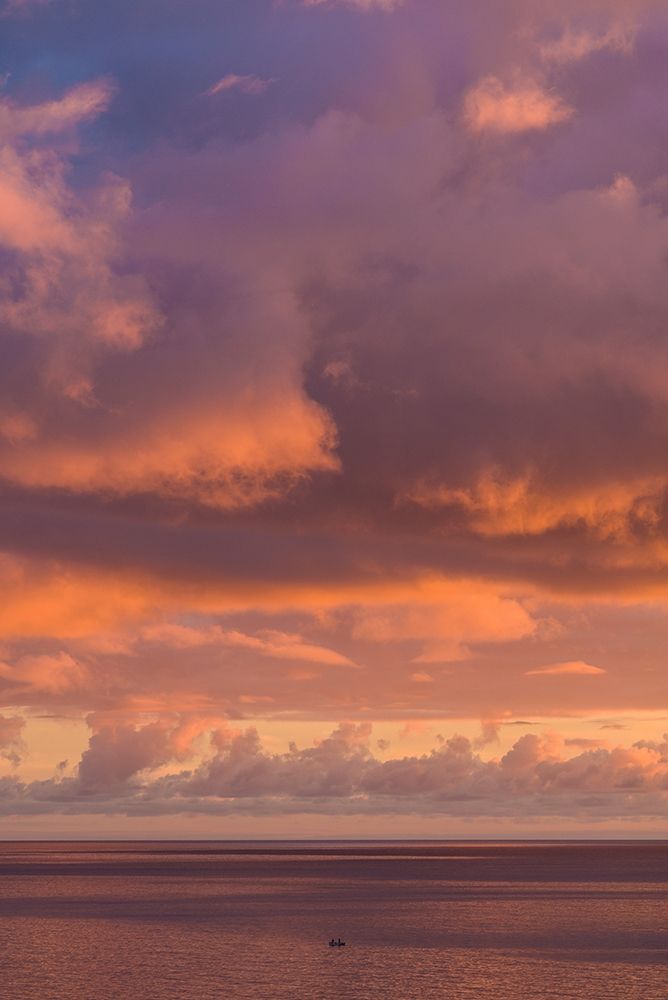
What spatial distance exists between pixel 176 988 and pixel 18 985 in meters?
10.4

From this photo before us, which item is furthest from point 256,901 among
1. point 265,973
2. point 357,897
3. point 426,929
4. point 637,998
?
A: point 637,998

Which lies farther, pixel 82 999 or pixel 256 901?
pixel 256 901

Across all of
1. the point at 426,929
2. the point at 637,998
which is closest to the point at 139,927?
the point at 426,929

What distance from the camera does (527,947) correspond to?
98000 mm

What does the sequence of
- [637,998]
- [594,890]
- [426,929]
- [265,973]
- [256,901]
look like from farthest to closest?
[594,890] → [256,901] → [426,929] → [265,973] → [637,998]

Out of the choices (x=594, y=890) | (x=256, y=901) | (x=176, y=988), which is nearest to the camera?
(x=176, y=988)

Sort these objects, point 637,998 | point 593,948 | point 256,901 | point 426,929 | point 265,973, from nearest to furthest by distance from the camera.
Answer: point 637,998, point 265,973, point 593,948, point 426,929, point 256,901

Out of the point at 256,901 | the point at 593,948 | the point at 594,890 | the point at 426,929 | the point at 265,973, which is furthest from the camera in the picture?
the point at 594,890

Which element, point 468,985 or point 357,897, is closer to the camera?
point 468,985

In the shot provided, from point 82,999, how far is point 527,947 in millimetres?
38215

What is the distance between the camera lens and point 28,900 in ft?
534

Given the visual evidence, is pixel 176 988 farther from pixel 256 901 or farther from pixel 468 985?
pixel 256 901

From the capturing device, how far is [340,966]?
284 ft

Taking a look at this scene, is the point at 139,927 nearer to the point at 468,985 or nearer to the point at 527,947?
the point at 527,947
